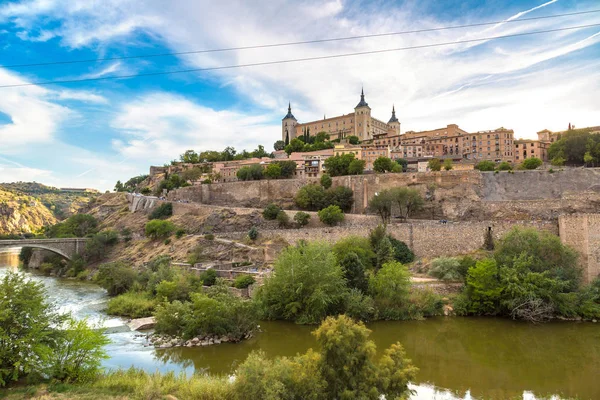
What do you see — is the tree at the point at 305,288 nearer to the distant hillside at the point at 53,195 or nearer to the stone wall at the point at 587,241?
the stone wall at the point at 587,241

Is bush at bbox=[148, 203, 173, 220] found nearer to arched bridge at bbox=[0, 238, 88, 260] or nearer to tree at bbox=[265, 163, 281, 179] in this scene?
arched bridge at bbox=[0, 238, 88, 260]

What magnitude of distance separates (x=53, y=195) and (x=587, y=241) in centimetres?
14239

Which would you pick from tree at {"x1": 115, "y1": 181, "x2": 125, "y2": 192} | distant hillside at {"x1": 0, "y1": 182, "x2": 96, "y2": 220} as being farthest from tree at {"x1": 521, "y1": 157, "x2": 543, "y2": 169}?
distant hillside at {"x1": 0, "y1": 182, "x2": 96, "y2": 220}

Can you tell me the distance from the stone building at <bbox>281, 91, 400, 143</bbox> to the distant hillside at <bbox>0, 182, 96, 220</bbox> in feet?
211

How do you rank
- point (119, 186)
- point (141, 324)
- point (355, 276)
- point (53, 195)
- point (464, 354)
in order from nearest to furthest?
point (464, 354) → point (141, 324) → point (355, 276) → point (119, 186) → point (53, 195)

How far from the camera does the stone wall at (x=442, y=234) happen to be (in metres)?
25.3

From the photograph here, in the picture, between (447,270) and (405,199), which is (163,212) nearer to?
(405,199)

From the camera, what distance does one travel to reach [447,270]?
22969mm

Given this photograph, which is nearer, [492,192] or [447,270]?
[447,270]

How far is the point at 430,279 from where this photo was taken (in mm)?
23469

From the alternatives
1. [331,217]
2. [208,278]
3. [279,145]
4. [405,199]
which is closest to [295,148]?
[279,145]

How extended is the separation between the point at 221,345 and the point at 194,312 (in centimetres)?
198

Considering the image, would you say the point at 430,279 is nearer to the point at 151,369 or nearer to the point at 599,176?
the point at 151,369

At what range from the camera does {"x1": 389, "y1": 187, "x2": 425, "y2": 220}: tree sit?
115 feet
